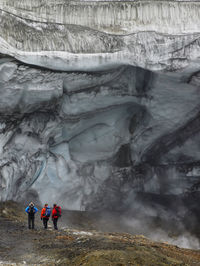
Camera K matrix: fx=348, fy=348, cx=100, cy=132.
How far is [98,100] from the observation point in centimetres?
1834

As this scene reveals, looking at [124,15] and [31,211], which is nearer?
[31,211]

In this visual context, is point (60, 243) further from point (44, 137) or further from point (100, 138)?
point (100, 138)

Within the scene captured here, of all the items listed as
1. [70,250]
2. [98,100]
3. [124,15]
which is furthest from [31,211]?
[124,15]

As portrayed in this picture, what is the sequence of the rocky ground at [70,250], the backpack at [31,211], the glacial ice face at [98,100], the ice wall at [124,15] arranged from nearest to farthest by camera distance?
the rocky ground at [70,250], the backpack at [31,211], the glacial ice face at [98,100], the ice wall at [124,15]

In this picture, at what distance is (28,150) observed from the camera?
17.9 meters

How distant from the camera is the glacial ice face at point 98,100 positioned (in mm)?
16344

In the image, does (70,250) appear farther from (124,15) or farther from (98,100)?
(124,15)

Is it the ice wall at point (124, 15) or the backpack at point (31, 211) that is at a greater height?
the ice wall at point (124, 15)

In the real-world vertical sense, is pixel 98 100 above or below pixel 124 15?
below

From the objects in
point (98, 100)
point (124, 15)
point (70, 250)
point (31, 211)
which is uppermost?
point (124, 15)

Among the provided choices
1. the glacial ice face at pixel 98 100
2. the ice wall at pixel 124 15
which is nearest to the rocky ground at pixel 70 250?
the glacial ice face at pixel 98 100

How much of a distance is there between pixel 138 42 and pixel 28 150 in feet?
25.3

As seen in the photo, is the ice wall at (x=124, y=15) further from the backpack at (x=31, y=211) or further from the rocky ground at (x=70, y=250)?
the rocky ground at (x=70, y=250)

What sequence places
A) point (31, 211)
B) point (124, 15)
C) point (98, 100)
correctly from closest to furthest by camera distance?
1. point (31, 211)
2. point (124, 15)
3. point (98, 100)
